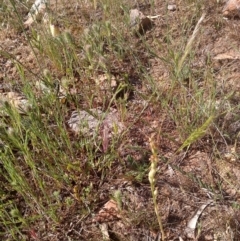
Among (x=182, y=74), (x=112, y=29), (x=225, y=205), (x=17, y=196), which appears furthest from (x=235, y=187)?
(x=112, y=29)

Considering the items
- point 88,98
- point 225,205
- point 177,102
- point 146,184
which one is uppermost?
point 88,98

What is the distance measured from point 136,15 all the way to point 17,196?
121cm

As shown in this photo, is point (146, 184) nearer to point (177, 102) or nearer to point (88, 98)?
point (177, 102)

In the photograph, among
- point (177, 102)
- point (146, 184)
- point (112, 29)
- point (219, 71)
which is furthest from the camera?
point (112, 29)

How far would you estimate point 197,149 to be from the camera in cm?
156

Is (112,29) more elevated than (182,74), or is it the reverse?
(112,29)

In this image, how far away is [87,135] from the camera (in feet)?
5.32

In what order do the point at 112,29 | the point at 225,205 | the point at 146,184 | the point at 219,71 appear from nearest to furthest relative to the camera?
the point at 225,205 → the point at 146,184 → the point at 219,71 → the point at 112,29

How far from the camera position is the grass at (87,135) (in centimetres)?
138

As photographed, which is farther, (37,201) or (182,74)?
(182,74)

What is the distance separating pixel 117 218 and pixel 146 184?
174 mm

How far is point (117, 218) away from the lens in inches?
54.6

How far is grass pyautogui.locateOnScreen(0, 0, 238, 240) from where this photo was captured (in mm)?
1383

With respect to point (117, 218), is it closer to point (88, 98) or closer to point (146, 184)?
point (146, 184)
